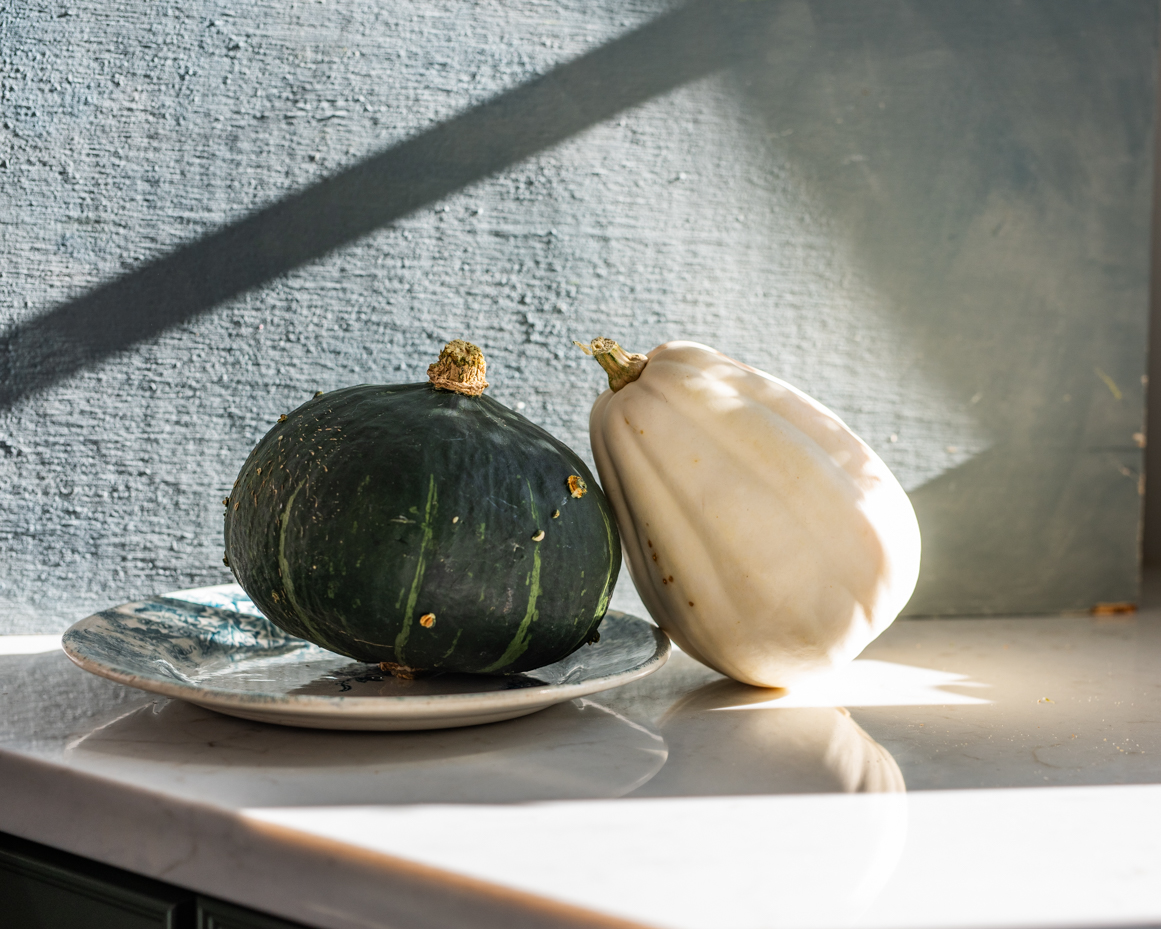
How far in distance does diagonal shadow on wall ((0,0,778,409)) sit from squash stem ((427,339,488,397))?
371 millimetres

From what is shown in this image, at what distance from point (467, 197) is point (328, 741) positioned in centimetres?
67

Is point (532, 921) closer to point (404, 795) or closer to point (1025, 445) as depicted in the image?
point (404, 795)

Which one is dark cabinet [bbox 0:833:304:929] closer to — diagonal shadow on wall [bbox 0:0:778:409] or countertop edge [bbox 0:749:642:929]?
countertop edge [bbox 0:749:642:929]

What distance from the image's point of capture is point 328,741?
0.71 meters

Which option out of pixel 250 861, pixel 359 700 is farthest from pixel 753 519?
pixel 250 861

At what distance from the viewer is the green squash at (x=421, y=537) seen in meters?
0.72

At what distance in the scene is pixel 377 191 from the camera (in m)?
1.12

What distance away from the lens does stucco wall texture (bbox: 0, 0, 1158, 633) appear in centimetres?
107

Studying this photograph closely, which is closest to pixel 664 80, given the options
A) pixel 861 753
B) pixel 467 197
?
pixel 467 197

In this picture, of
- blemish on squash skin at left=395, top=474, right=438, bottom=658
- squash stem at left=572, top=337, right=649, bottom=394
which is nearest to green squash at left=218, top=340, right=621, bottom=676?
blemish on squash skin at left=395, top=474, right=438, bottom=658

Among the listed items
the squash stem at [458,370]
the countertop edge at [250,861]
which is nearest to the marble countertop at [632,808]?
the countertop edge at [250,861]

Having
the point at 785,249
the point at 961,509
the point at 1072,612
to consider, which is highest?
the point at 785,249

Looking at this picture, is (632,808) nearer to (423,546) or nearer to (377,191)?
(423,546)

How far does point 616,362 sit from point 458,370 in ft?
0.52
